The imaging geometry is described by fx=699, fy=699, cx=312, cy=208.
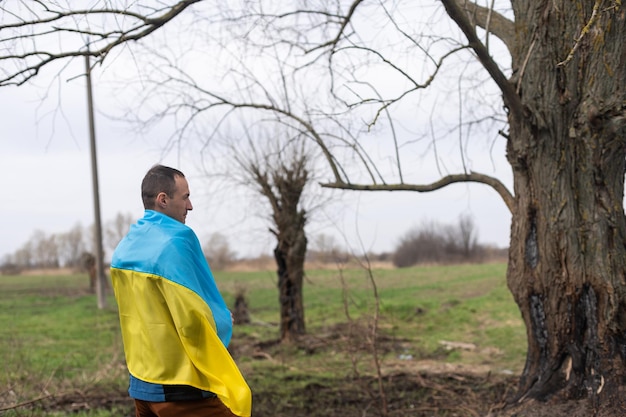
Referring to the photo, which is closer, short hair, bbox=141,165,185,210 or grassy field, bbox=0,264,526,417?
short hair, bbox=141,165,185,210

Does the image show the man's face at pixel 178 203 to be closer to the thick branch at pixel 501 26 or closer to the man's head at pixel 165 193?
the man's head at pixel 165 193

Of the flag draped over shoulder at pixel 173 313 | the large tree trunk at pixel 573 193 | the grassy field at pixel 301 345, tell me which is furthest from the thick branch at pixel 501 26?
the flag draped over shoulder at pixel 173 313

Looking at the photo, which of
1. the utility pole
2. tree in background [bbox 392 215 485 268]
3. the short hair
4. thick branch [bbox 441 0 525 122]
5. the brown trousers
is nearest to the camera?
the brown trousers

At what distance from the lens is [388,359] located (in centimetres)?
1177

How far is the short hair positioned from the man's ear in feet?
0.06

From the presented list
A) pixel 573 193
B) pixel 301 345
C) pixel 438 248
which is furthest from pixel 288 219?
pixel 438 248

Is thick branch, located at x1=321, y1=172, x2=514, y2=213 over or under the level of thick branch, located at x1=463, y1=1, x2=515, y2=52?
under

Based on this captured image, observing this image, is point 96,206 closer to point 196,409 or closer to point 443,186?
point 443,186

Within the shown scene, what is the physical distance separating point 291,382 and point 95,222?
12.4 m

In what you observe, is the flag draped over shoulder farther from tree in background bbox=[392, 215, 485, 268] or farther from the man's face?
tree in background bbox=[392, 215, 485, 268]

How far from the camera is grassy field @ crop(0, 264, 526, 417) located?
815 centimetres

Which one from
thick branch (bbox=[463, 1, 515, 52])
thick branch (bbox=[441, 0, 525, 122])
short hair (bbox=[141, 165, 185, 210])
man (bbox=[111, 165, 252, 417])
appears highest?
thick branch (bbox=[463, 1, 515, 52])

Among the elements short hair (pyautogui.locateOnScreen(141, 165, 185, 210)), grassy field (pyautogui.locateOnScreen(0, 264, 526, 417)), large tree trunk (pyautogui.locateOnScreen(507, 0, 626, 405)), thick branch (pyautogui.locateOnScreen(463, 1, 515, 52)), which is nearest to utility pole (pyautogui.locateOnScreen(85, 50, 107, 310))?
grassy field (pyautogui.locateOnScreen(0, 264, 526, 417))

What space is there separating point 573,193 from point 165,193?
371 cm
